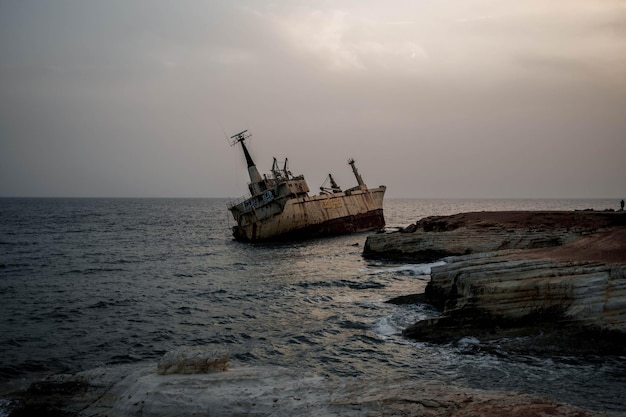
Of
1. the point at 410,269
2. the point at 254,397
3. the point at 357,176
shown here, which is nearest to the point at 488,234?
the point at 410,269

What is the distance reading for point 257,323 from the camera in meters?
16.2

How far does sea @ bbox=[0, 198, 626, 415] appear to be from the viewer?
33.7 ft

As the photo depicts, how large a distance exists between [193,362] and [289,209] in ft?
112

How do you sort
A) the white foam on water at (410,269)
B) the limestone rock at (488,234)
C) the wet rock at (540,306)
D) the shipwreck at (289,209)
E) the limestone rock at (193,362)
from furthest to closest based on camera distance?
the shipwreck at (289,209) < the white foam on water at (410,269) < the limestone rock at (488,234) < the wet rock at (540,306) < the limestone rock at (193,362)

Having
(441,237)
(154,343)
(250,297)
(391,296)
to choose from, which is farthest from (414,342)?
(441,237)

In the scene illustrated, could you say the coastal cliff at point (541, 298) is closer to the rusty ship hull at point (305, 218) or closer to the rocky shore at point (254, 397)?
the rocky shore at point (254, 397)

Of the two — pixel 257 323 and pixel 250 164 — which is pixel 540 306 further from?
pixel 250 164

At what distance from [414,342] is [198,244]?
118 feet

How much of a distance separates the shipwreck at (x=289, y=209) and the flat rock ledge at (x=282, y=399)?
33.6 metres

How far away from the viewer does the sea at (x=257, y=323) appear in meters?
10.3

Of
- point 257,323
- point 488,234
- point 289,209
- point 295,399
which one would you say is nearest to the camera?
point 295,399

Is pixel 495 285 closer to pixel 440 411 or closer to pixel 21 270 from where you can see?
pixel 440 411

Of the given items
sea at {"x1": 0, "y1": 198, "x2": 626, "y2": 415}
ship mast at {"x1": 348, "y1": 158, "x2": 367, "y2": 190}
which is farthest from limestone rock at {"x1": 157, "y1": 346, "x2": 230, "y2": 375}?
ship mast at {"x1": 348, "y1": 158, "x2": 367, "y2": 190}

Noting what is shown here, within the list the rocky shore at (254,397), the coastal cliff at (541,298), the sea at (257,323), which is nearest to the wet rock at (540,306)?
the coastal cliff at (541,298)
